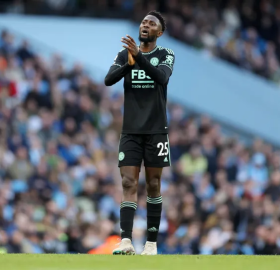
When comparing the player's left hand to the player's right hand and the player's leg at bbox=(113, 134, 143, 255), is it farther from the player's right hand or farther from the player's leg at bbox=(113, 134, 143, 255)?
the player's leg at bbox=(113, 134, 143, 255)

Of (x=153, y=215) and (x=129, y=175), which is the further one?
(x=153, y=215)

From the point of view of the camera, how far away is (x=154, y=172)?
9680 mm

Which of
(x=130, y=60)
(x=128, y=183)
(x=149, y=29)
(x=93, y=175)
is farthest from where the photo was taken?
(x=93, y=175)

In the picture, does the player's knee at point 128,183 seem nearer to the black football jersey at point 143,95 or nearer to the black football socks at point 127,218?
the black football socks at point 127,218

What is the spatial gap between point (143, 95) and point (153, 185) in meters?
0.92

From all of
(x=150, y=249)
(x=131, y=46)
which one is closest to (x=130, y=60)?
(x=131, y=46)

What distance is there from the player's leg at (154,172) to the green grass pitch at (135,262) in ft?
3.15

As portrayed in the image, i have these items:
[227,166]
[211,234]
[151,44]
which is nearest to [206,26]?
[227,166]

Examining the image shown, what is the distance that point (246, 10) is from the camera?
82.3ft

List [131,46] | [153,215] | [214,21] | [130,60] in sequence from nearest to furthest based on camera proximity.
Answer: [131,46] → [130,60] → [153,215] → [214,21]

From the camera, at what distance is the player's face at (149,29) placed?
9.61 m

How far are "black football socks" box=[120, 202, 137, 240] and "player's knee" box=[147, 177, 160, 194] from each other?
290 millimetres

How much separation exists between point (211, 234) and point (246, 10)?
950 cm

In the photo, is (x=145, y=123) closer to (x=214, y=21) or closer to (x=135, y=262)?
(x=135, y=262)
